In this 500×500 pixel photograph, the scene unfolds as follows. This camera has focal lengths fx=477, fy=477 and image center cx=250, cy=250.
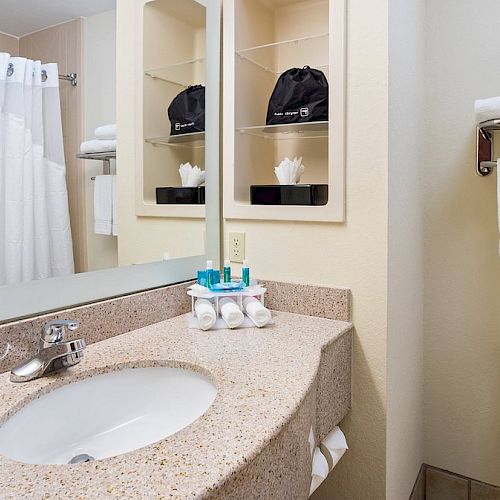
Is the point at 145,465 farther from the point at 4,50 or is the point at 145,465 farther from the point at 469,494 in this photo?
the point at 469,494

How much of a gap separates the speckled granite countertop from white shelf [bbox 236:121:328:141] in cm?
62

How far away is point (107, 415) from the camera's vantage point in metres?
1.06

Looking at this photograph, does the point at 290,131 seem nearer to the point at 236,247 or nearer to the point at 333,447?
the point at 236,247

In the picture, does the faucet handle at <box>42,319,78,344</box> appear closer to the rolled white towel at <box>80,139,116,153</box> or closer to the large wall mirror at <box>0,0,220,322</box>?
the large wall mirror at <box>0,0,220,322</box>

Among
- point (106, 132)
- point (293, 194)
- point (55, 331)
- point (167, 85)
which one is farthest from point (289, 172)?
point (55, 331)

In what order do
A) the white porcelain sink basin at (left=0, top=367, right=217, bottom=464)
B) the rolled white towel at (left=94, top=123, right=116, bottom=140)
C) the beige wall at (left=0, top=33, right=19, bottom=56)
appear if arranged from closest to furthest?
the white porcelain sink basin at (left=0, top=367, right=217, bottom=464), the beige wall at (left=0, top=33, right=19, bottom=56), the rolled white towel at (left=94, top=123, right=116, bottom=140)

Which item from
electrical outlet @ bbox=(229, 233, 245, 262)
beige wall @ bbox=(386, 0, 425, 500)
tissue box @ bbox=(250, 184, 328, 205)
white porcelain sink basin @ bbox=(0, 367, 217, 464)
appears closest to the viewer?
white porcelain sink basin @ bbox=(0, 367, 217, 464)

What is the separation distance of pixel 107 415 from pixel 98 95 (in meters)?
0.80

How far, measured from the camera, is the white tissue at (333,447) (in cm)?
126

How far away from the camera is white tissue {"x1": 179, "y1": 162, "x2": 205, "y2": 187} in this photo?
162cm

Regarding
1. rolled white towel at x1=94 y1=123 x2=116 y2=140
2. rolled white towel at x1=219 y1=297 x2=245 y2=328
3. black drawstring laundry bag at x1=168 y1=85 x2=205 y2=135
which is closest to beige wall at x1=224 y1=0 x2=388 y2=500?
rolled white towel at x1=219 y1=297 x2=245 y2=328

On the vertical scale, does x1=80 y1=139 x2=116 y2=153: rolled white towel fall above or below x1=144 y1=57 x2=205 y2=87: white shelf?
below

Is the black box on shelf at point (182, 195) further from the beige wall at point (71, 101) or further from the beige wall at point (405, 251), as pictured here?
the beige wall at point (405, 251)

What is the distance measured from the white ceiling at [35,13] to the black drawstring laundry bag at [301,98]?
640 mm
